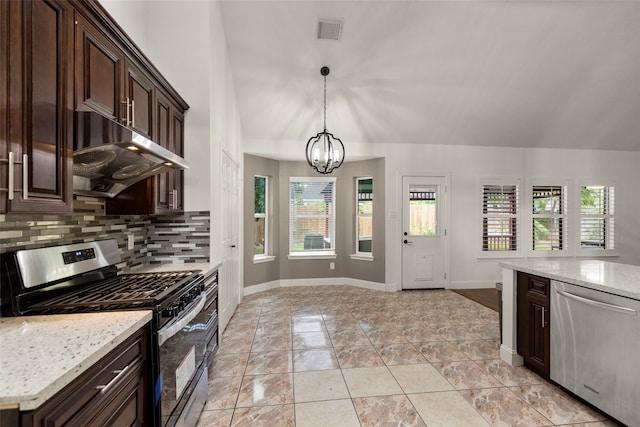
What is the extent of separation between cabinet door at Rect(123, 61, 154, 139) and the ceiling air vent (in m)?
1.92

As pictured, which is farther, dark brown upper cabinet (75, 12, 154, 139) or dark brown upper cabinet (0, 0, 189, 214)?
dark brown upper cabinet (75, 12, 154, 139)

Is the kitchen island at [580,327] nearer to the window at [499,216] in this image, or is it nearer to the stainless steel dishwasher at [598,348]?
the stainless steel dishwasher at [598,348]

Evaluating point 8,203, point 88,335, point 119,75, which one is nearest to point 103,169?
point 119,75

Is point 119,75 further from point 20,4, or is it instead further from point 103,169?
point 20,4

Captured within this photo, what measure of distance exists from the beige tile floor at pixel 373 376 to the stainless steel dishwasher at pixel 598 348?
18 cm

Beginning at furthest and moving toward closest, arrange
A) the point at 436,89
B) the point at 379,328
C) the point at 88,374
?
the point at 436,89
the point at 379,328
the point at 88,374

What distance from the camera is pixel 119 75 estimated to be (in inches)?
72.9

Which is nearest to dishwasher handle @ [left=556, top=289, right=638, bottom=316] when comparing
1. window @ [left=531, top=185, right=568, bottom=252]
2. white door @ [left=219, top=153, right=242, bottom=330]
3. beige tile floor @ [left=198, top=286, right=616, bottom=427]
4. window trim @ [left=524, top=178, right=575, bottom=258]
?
beige tile floor @ [left=198, top=286, right=616, bottom=427]

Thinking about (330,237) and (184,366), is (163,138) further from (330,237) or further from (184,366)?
(330,237)

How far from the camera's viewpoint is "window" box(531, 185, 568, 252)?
5.47 metres

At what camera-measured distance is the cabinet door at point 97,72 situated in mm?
1468

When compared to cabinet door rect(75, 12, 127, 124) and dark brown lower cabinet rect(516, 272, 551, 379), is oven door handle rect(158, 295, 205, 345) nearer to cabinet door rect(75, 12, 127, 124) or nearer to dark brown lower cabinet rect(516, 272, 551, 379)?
cabinet door rect(75, 12, 127, 124)

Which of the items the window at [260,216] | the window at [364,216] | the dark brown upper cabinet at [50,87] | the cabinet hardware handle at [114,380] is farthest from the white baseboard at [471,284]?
the dark brown upper cabinet at [50,87]

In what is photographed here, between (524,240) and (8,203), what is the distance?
6.48 m
